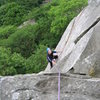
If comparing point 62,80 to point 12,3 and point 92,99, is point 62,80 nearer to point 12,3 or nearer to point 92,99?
point 92,99

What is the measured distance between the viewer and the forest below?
143ft

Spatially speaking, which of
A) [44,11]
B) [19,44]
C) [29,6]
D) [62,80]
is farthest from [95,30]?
[29,6]

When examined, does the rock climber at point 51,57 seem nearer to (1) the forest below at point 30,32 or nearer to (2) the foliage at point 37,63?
(1) the forest below at point 30,32

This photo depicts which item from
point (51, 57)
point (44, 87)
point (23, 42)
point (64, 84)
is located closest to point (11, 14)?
point (23, 42)

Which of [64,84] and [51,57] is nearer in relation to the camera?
[64,84]

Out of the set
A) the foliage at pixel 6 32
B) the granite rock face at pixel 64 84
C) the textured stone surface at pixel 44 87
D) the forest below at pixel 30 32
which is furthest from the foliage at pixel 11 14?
the textured stone surface at pixel 44 87

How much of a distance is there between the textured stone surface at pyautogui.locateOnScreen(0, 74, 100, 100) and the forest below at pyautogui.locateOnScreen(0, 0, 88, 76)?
28.3 meters

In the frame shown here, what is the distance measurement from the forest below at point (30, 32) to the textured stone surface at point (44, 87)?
1113 inches

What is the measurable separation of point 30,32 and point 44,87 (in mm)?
47677

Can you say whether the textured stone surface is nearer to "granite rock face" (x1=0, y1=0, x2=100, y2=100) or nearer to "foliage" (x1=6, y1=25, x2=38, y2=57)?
"granite rock face" (x1=0, y1=0, x2=100, y2=100)

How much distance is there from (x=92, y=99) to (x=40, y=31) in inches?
1981

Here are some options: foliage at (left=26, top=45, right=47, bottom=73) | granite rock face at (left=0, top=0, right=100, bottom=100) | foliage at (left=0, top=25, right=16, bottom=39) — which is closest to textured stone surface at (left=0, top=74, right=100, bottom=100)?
granite rock face at (left=0, top=0, right=100, bottom=100)

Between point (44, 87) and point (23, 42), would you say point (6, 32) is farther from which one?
point (44, 87)

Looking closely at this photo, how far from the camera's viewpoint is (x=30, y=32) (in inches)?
2306
